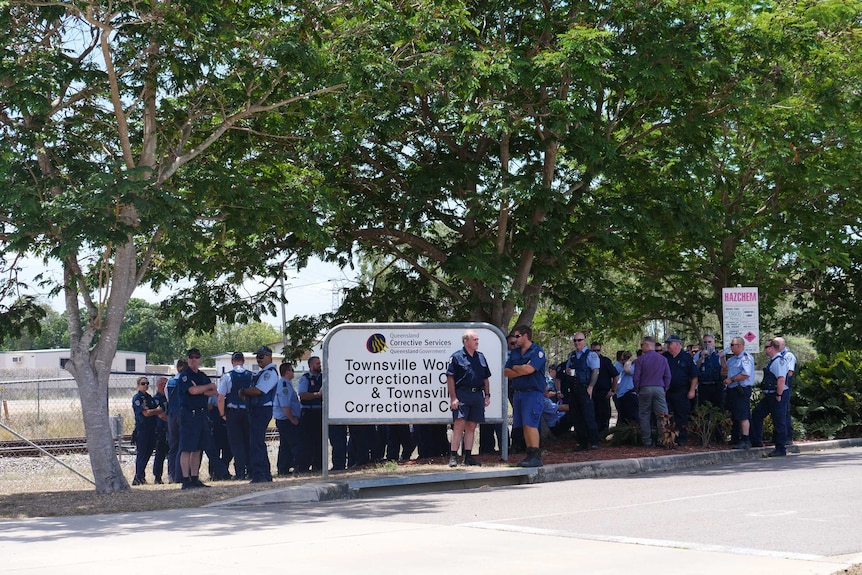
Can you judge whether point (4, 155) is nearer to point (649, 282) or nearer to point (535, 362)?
point (535, 362)

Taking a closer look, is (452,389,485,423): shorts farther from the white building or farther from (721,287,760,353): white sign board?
the white building

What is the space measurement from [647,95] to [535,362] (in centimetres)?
513

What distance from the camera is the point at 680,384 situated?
17812 mm

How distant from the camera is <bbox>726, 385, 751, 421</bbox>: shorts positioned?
1767 centimetres

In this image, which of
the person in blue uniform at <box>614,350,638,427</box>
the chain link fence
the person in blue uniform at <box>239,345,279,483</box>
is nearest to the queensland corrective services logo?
the person in blue uniform at <box>239,345,279,483</box>

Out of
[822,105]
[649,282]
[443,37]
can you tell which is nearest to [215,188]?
[443,37]

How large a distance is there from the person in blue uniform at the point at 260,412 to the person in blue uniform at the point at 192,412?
59cm

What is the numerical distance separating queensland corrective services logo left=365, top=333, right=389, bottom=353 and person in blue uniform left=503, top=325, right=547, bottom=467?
1771 millimetres

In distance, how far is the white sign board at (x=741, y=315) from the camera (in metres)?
18.6

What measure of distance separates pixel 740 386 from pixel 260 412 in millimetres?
8049

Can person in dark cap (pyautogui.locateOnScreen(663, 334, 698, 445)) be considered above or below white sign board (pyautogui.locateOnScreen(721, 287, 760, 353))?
below

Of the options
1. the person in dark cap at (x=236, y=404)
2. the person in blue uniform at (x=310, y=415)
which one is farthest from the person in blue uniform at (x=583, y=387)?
the person in dark cap at (x=236, y=404)

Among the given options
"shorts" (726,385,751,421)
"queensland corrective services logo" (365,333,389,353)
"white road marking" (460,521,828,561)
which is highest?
"queensland corrective services logo" (365,333,389,353)

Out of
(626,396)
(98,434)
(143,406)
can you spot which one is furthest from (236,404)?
(626,396)
